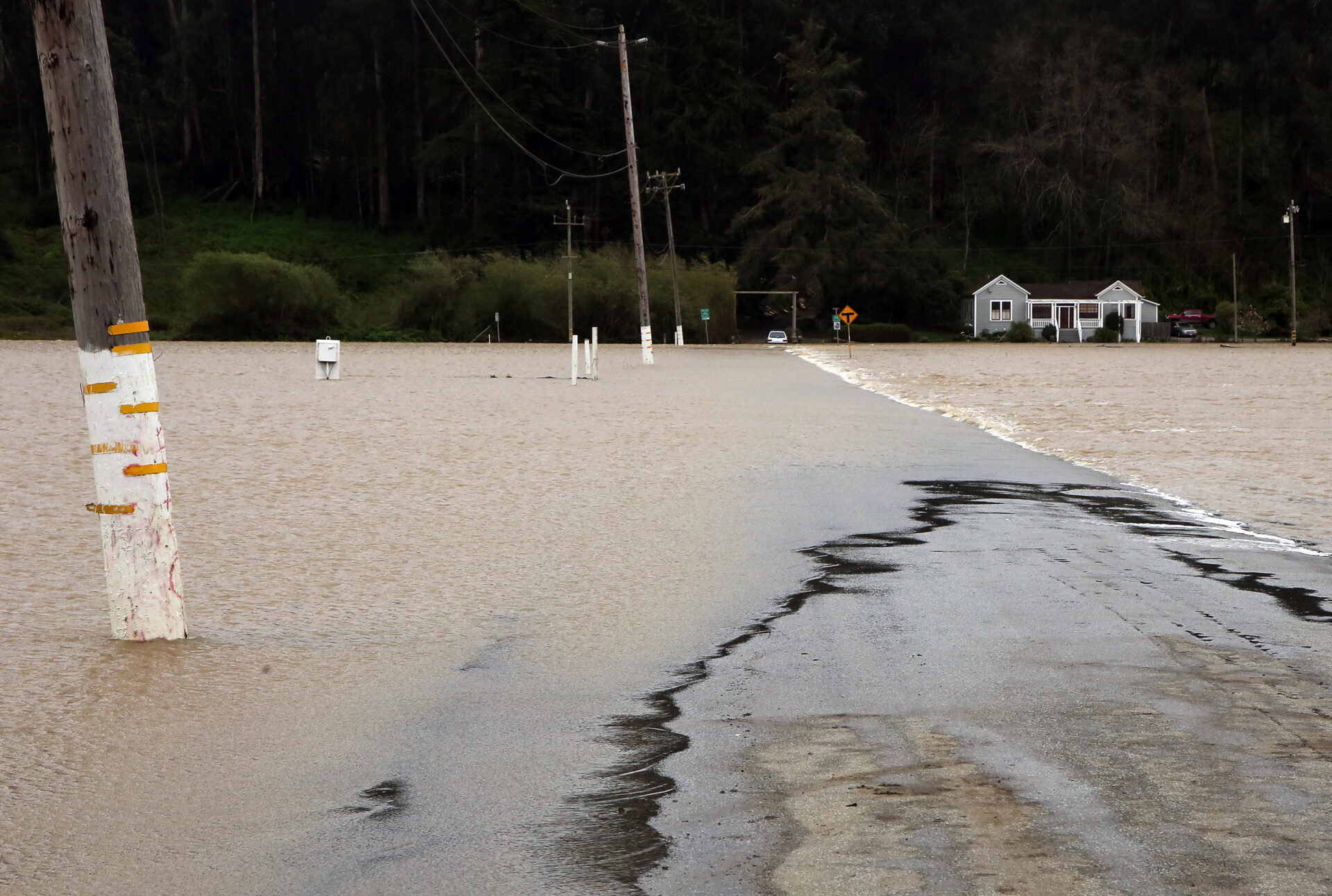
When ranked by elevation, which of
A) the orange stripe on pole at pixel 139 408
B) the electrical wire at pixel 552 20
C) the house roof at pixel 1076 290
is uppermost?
the electrical wire at pixel 552 20

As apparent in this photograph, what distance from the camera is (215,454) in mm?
15695

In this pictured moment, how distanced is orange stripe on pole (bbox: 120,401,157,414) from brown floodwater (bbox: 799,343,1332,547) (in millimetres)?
8111

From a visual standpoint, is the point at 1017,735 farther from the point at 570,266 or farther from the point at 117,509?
the point at 570,266

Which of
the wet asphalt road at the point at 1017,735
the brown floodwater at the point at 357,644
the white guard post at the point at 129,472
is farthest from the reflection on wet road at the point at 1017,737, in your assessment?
the white guard post at the point at 129,472

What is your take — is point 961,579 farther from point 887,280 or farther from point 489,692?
point 887,280

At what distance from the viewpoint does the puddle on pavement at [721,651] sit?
13.5 ft

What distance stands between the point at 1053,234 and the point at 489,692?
113553mm

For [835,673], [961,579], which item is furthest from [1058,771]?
[961,579]

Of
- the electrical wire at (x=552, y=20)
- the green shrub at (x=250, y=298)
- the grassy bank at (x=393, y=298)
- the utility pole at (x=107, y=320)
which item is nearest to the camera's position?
the utility pole at (x=107, y=320)

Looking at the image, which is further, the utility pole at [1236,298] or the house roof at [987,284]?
the house roof at [987,284]

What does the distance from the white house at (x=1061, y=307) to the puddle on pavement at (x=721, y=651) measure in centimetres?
9284

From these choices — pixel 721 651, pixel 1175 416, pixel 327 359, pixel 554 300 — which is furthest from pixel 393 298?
pixel 721 651

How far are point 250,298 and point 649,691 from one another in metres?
75.1

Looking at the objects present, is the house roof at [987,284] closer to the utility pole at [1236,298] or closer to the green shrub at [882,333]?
the utility pole at [1236,298]
